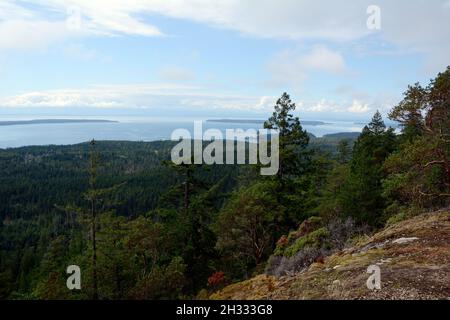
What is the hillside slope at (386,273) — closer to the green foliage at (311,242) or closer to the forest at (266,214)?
the forest at (266,214)

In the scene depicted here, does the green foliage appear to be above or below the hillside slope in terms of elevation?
below

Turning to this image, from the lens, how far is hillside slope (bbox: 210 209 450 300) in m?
6.98

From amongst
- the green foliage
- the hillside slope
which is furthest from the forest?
the hillside slope

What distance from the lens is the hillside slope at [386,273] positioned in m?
6.98

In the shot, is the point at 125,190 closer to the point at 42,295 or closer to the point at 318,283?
the point at 42,295

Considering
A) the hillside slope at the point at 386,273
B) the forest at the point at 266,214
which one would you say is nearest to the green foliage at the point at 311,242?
the forest at the point at 266,214

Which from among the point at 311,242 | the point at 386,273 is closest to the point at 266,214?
the point at 311,242

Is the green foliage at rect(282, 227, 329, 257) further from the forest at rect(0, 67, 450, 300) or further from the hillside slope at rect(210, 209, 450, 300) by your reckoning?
the hillside slope at rect(210, 209, 450, 300)

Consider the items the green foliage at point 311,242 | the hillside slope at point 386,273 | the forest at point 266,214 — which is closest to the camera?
the hillside slope at point 386,273

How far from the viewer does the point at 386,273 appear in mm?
7695

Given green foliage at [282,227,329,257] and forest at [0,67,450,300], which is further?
green foliage at [282,227,329,257]

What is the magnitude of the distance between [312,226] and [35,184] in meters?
161
